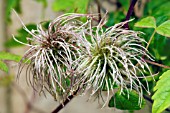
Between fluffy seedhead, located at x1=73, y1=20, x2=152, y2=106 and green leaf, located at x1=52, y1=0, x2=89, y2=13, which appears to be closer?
fluffy seedhead, located at x1=73, y1=20, x2=152, y2=106

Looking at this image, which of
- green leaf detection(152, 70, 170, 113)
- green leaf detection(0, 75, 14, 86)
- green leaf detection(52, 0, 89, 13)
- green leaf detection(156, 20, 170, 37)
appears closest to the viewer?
green leaf detection(152, 70, 170, 113)

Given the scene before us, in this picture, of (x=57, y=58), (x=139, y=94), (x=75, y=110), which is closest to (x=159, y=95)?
(x=139, y=94)

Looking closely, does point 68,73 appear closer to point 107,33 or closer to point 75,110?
point 107,33

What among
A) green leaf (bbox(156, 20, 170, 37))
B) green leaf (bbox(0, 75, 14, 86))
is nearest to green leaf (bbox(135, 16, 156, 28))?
green leaf (bbox(156, 20, 170, 37))

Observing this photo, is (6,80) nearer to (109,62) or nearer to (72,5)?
(72,5)

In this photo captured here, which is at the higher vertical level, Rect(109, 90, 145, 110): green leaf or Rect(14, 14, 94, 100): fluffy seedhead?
Rect(14, 14, 94, 100): fluffy seedhead

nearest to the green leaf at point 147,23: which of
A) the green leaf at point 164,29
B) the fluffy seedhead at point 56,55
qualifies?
the green leaf at point 164,29

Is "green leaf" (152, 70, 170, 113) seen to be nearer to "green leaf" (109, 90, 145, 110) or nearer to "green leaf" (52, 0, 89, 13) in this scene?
"green leaf" (109, 90, 145, 110)
